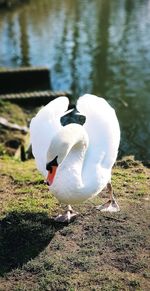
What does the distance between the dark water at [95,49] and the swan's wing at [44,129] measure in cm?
339

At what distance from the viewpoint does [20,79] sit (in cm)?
1302

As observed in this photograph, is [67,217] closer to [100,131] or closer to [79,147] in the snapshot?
[79,147]

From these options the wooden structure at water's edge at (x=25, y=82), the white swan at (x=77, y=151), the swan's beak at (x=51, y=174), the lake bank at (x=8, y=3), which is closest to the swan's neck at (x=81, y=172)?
the white swan at (x=77, y=151)

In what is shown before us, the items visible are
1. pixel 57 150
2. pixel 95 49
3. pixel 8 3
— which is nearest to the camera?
pixel 57 150

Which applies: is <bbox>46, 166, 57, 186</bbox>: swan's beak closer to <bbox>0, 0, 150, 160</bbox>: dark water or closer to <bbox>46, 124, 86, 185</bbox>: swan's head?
<bbox>46, 124, 86, 185</bbox>: swan's head

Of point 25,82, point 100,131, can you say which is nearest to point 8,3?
point 25,82

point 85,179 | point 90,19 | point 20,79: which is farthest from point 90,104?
point 90,19

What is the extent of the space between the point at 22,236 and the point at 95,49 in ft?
39.7

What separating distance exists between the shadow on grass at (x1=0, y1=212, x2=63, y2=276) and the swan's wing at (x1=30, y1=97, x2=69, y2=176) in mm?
606

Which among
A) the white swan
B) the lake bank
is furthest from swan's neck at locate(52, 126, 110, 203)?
the lake bank

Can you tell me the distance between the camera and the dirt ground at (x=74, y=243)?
4582mm

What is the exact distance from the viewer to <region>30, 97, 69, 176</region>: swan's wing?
5.40 m

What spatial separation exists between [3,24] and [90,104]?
1654 centimetres

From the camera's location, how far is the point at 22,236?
526cm
